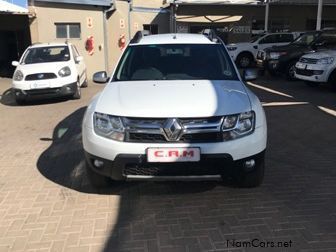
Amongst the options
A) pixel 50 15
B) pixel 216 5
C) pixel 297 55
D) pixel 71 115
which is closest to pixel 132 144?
pixel 71 115

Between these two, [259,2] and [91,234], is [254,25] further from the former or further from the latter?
[91,234]

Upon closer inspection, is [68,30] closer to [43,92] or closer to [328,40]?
[43,92]

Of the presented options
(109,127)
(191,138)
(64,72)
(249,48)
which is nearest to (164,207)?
(191,138)

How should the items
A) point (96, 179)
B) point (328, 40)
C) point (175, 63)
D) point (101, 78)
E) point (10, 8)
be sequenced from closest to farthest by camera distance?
point (96, 179) < point (175, 63) < point (101, 78) < point (328, 40) < point (10, 8)

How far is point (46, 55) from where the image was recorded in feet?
44.0

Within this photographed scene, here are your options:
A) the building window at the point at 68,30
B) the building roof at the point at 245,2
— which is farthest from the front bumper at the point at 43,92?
the building roof at the point at 245,2


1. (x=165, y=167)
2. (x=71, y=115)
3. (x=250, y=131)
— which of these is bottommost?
(x=71, y=115)

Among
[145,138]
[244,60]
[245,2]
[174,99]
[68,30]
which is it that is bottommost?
[244,60]

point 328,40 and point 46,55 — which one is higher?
point 328,40

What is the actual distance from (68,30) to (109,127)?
16766 millimetres

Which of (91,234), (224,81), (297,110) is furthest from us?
(297,110)

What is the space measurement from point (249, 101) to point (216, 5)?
81.1 feet

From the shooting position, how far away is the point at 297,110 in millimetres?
10289

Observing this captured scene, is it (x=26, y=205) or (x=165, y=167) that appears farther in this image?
(x=26, y=205)
